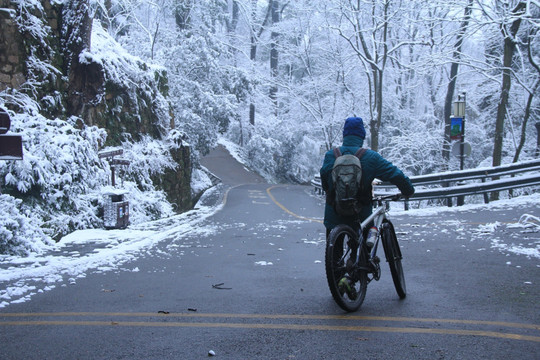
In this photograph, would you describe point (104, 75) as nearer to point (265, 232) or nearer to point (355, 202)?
point (265, 232)

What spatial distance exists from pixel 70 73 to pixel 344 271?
12.2 m

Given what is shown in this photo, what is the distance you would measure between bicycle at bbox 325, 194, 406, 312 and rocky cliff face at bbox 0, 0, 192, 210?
32.4 feet

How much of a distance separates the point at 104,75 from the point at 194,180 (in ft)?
54.3

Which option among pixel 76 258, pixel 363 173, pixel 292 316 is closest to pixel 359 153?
pixel 363 173

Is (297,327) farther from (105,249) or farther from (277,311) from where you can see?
(105,249)

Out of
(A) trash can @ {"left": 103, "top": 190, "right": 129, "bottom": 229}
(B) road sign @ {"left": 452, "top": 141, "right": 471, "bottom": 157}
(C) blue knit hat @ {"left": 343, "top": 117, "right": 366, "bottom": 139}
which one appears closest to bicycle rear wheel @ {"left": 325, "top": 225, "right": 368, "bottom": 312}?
(C) blue knit hat @ {"left": 343, "top": 117, "right": 366, "bottom": 139}

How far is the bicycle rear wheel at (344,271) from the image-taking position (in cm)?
493

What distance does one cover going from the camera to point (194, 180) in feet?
106

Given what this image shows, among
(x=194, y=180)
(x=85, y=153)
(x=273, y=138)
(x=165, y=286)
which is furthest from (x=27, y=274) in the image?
(x=273, y=138)

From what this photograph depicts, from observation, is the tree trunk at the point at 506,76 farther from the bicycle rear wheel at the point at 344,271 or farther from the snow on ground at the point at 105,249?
the bicycle rear wheel at the point at 344,271

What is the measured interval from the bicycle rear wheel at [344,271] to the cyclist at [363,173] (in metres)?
0.32

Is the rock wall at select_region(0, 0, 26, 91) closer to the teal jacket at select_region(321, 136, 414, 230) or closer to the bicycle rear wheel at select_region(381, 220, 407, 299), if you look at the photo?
the teal jacket at select_region(321, 136, 414, 230)

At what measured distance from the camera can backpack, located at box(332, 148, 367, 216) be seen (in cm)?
A: 519

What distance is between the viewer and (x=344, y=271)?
16.7ft
